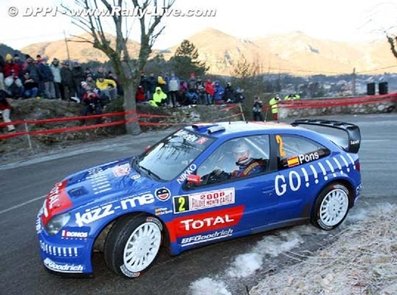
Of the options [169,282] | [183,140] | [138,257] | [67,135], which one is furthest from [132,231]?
[67,135]

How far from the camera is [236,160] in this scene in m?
5.11

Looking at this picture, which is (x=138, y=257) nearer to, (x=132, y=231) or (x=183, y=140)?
(x=132, y=231)

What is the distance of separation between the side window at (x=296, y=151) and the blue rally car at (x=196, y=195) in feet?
0.04

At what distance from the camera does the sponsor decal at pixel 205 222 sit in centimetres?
466

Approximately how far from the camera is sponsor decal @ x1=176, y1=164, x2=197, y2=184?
15.5 ft

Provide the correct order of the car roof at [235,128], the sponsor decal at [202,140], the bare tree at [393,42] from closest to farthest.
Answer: the sponsor decal at [202,140]
the car roof at [235,128]
the bare tree at [393,42]

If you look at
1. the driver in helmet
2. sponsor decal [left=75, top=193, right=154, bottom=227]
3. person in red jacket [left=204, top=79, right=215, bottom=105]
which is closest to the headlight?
sponsor decal [left=75, top=193, right=154, bottom=227]

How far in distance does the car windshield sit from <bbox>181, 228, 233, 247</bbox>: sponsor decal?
71cm

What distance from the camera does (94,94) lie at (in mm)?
15648

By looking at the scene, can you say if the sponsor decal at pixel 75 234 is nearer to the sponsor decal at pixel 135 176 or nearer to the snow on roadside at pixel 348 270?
the sponsor decal at pixel 135 176

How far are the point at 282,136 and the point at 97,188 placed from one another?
7.82 ft

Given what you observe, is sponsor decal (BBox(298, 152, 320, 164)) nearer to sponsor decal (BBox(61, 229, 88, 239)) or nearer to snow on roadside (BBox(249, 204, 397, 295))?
snow on roadside (BBox(249, 204, 397, 295))

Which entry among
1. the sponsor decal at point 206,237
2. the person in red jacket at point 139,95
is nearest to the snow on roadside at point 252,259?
the sponsor decal at point 206,237

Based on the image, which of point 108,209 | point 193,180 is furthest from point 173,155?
point 108,209
